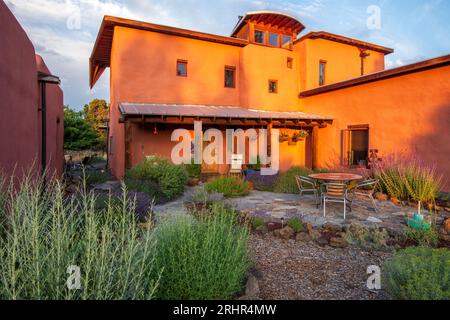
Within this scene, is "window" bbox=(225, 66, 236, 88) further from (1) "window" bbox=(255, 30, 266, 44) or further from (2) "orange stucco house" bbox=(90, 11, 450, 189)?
(1) "window" bbox=(255, 30, 266, 44)

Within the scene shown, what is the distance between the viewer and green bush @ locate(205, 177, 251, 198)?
7949 mm

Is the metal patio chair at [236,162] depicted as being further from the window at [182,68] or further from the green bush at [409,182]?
the green bush at [409,182]

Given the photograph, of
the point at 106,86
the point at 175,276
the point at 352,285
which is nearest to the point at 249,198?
the point at 352,285

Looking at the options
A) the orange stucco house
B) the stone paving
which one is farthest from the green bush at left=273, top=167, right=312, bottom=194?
the orange stucco house

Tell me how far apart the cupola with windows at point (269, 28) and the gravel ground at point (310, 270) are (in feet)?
37.8

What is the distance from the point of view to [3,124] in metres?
4.51

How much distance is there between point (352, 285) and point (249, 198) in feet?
15.9

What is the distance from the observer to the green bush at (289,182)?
29.0 feet

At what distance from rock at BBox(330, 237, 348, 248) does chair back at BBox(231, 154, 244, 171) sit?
8.10 m

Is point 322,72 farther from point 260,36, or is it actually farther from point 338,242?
point 338,242

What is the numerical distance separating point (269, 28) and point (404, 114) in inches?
313

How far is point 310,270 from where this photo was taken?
3.44 m
